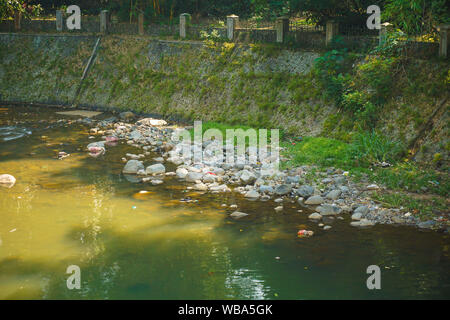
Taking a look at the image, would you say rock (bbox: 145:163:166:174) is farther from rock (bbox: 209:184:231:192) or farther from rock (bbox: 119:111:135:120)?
rock (bbox: 119:111:135:120)

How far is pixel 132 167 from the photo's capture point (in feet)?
45.8

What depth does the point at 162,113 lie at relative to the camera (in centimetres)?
2055

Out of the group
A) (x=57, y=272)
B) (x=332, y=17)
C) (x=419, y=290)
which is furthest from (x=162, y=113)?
(x=419, y=290)

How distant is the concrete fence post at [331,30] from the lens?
1748 centimetres

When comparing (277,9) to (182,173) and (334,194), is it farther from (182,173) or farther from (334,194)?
(334,194)

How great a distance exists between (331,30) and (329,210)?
841cm

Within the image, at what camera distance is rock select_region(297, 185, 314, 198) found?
1182 cm

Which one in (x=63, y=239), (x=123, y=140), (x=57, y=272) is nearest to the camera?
(x=57, y=272)

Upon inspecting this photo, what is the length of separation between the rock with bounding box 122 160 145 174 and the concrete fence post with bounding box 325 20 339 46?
7.45m

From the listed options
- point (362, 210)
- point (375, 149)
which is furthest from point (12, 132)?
point (362, 210)

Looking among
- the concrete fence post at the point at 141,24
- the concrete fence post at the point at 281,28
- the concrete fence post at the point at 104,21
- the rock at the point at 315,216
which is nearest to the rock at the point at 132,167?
the rock at the point at 315,216

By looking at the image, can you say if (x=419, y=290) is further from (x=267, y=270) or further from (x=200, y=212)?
(x=200, y=212)

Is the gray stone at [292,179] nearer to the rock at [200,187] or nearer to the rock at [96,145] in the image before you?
the rock at [200,187]

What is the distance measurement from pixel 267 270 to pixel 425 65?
28.6 ft
